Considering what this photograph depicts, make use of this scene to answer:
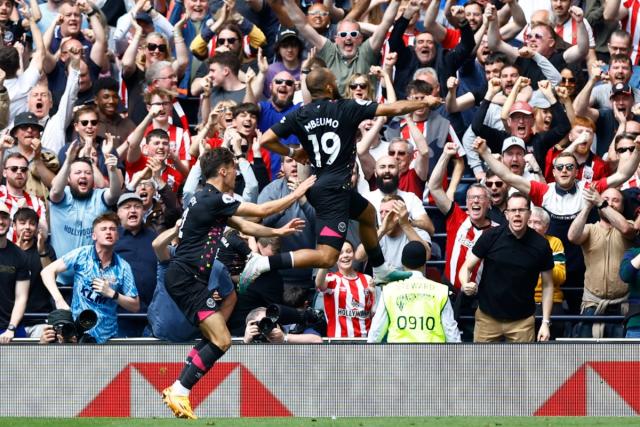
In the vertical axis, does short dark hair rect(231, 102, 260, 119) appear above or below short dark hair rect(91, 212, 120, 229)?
above

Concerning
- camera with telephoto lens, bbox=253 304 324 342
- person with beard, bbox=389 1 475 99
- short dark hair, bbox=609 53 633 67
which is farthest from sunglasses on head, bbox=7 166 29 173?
short dark hair, bbox=609 53 633 67

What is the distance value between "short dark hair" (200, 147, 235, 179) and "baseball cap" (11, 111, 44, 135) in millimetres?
4975

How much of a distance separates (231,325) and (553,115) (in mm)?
4644

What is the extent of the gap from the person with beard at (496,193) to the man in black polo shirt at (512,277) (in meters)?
1.39

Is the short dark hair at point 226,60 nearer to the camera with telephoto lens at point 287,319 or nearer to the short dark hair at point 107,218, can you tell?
the short dark hair at point 107,218

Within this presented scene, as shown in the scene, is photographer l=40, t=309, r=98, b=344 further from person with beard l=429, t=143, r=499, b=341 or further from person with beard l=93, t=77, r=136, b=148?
person with beard l=93, t=77, r=136, b=148

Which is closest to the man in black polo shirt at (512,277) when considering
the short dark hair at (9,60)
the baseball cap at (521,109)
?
the baseball cap at (521,109)

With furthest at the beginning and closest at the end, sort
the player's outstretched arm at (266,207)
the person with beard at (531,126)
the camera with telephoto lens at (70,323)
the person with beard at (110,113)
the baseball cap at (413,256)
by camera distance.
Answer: the person with beard at (110,113) < the person with beard at (531,126) < the camera with telephoto lens at (70,323) < the baseball cap at (413,256) < the player's outstretched arm at (266,207)

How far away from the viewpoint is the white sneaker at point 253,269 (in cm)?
1312

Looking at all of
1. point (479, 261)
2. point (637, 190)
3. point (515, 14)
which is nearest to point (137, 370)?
point (479, 261)

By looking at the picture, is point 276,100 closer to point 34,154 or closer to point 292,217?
point 292,217

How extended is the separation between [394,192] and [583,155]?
225 cm

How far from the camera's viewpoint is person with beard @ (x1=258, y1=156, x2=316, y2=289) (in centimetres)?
1495

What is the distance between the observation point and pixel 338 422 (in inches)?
450
